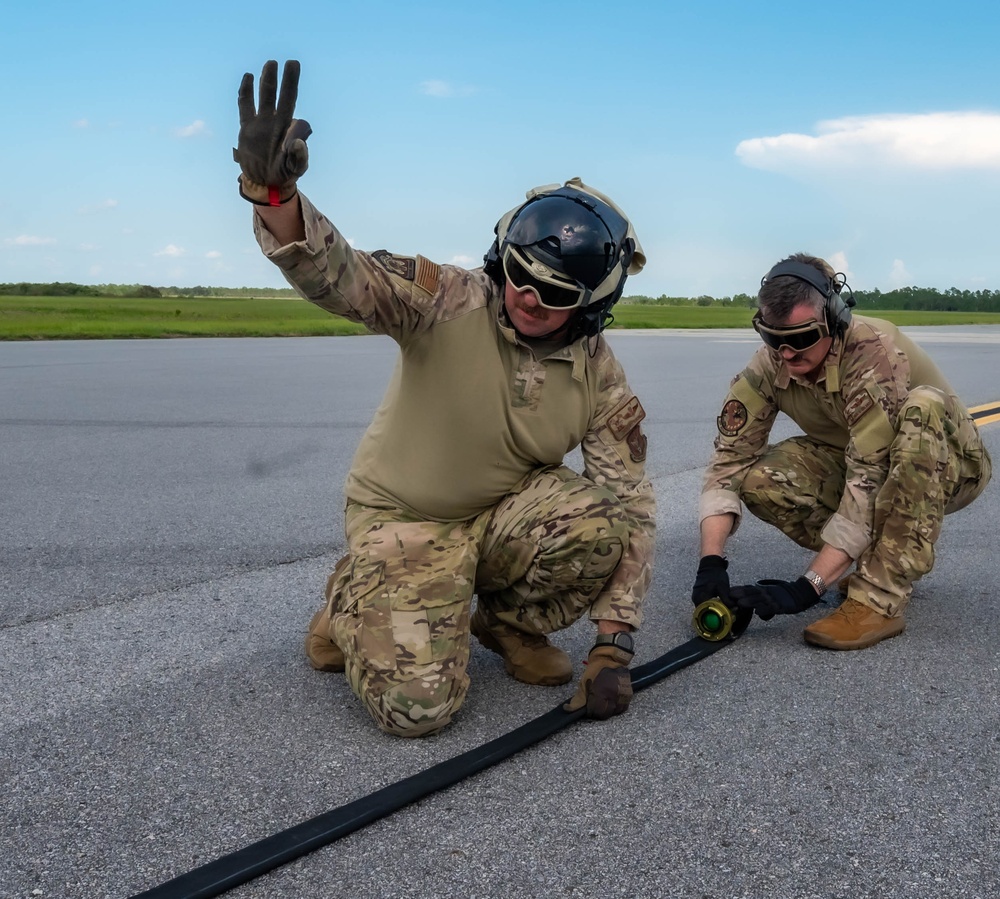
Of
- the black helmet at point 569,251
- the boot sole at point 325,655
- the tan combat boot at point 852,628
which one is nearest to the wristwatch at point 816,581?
the tan combat boot at point 852,628

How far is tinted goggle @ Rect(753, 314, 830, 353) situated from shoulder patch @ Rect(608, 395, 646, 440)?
0.58 m

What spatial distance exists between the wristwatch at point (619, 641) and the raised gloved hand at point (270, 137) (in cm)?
163

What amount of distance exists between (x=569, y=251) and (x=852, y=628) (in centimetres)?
175

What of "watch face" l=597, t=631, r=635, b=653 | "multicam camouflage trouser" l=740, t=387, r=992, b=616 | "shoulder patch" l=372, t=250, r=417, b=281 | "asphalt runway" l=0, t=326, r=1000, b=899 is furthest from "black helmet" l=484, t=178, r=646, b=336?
"multicam camouflage trouser" l=740, t=387, r=992, b=616

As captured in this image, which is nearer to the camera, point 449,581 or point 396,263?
point 396,263

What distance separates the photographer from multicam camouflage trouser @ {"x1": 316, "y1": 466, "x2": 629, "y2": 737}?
122 inches

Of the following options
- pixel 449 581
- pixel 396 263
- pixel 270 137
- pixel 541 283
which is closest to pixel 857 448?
pixel 541 283

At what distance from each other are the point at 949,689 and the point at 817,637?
0.50m

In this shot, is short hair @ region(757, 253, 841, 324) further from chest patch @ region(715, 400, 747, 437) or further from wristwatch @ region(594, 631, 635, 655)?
wristwatch @ region(594, 631, 635, 655)

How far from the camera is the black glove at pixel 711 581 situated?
390 centimetres

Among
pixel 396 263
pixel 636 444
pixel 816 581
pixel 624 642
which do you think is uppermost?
pixel 396 263

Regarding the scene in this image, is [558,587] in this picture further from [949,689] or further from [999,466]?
[999,466]

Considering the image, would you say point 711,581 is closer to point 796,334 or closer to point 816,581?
point 816,581

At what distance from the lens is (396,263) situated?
3160mm
